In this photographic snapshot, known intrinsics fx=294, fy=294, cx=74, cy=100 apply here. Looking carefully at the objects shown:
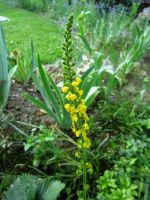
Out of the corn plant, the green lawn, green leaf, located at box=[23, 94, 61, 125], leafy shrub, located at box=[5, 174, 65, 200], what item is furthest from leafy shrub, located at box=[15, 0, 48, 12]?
leafy shrub, located at box=[5, 174, 65, 200]

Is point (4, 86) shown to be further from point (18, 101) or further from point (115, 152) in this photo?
point (115, 152)

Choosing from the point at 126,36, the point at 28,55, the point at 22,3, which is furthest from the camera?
the point at 22,3

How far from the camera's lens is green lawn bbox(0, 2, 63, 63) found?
13.1 feet

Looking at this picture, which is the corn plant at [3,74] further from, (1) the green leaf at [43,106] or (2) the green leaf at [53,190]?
(2) the green leaf at [53,190]

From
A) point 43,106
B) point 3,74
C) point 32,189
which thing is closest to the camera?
point 32,189

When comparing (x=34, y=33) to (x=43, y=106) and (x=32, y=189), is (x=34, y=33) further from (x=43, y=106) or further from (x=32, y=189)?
(x=32, y=189)

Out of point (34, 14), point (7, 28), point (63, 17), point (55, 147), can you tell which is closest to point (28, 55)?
point (55, 147)

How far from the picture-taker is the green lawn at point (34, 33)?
398 centimetres

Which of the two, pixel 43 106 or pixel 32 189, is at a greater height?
pixel 43 106

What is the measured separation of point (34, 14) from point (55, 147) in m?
5.00

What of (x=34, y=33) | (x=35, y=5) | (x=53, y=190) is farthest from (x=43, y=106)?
(x=35, y=5)

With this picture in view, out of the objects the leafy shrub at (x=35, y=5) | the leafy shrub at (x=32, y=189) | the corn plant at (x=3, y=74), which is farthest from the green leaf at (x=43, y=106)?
the leafy shrub at (x=35, y=5)

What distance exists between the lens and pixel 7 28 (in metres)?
4.97

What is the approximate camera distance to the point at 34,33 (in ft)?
16.1
